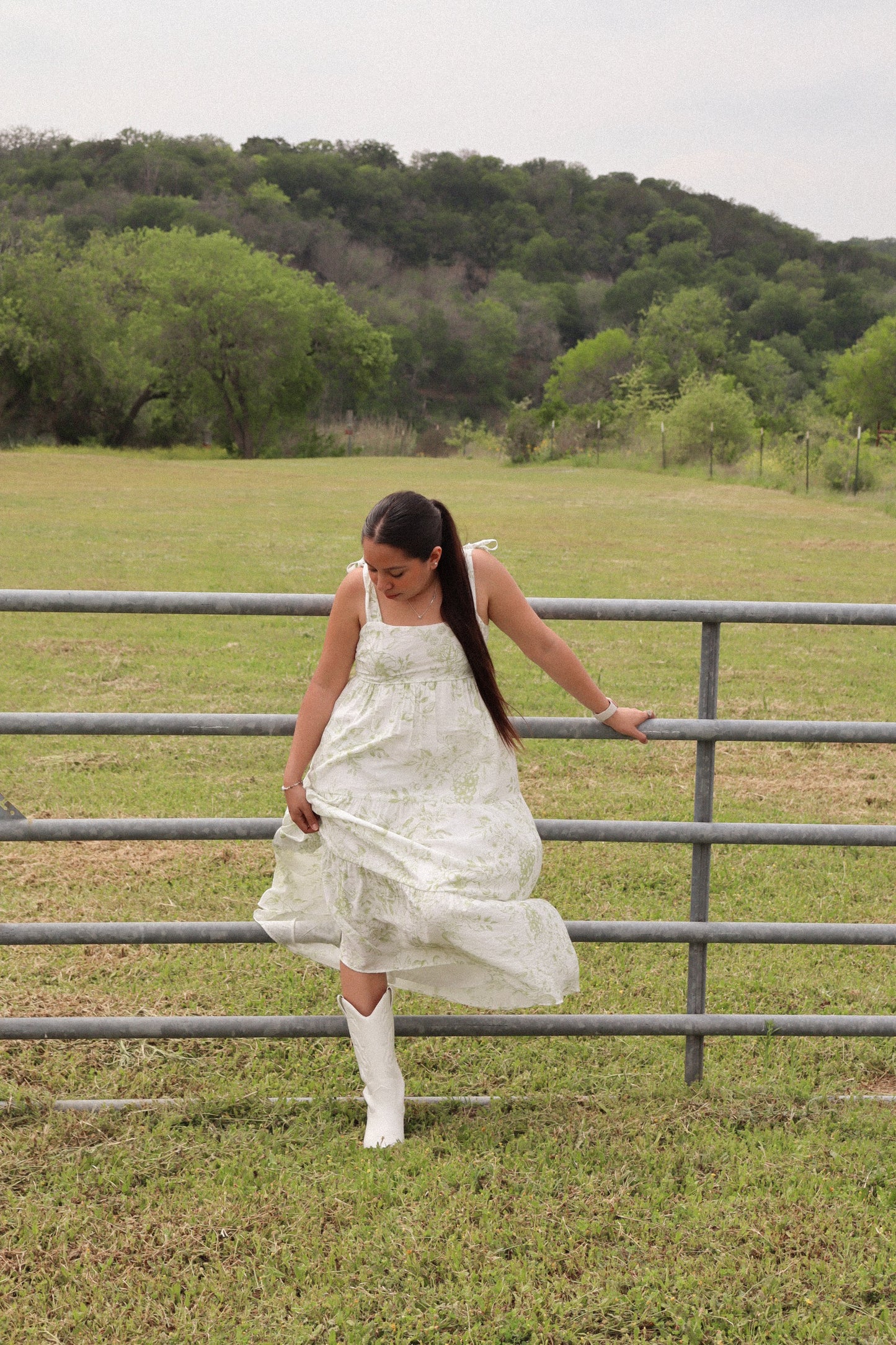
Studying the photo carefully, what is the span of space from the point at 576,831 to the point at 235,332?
5771cm

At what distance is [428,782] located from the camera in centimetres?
266

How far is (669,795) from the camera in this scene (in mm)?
6465

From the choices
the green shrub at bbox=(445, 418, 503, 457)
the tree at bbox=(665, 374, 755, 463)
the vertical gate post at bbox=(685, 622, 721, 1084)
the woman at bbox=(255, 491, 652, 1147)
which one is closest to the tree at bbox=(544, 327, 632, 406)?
the green shrub at bbox=(445, 418, 503, 457)

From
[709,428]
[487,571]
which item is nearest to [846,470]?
[709,428]

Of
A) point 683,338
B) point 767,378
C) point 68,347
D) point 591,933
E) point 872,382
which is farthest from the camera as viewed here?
point 767,378

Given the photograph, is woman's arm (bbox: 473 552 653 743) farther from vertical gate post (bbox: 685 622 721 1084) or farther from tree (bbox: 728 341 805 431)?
tree (bbox: 728 341 805 431)

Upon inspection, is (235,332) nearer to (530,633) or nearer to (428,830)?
(530,633)

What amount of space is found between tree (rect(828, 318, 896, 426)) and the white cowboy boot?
6604 cm

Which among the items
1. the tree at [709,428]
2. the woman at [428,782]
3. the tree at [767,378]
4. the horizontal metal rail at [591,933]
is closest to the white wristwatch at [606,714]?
the woman at [428,782]

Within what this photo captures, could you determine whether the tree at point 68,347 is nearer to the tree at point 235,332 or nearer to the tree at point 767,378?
the tree at point 235,332

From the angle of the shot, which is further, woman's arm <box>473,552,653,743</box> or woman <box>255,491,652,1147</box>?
woman's arm <box>473,552,653,743</box>

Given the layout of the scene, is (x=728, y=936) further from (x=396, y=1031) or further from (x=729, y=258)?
(x=729, y=258)

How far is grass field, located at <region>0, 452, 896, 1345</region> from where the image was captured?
229 cm

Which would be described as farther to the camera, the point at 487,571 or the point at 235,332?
the point at 235,332
